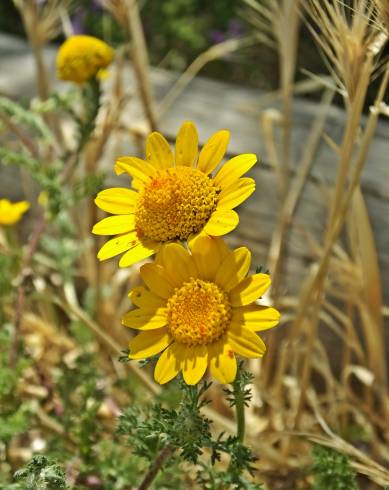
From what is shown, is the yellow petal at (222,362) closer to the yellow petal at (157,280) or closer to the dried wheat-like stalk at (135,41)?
the yellow petal at (157,280)

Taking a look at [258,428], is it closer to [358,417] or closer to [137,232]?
[358,417]

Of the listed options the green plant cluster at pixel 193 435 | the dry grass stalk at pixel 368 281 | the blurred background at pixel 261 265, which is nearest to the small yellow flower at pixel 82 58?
the blurred background at pixel 261 265

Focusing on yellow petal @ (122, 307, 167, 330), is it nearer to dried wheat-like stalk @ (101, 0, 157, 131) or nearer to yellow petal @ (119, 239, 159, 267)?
yellow petal @ (119, 239, 159, 267)

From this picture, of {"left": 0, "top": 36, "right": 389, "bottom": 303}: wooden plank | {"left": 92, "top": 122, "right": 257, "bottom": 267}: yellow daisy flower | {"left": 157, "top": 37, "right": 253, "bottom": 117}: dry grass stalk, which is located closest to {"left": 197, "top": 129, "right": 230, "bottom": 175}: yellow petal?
{"left": 92, "top": 122, "right": 257, "bottom": 267}: yellow daisy flower

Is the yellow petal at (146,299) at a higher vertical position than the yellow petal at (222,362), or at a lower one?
higher

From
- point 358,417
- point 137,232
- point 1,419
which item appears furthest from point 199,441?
point 358,417

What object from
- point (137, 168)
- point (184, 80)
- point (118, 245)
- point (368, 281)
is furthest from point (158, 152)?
point (184, 80)
